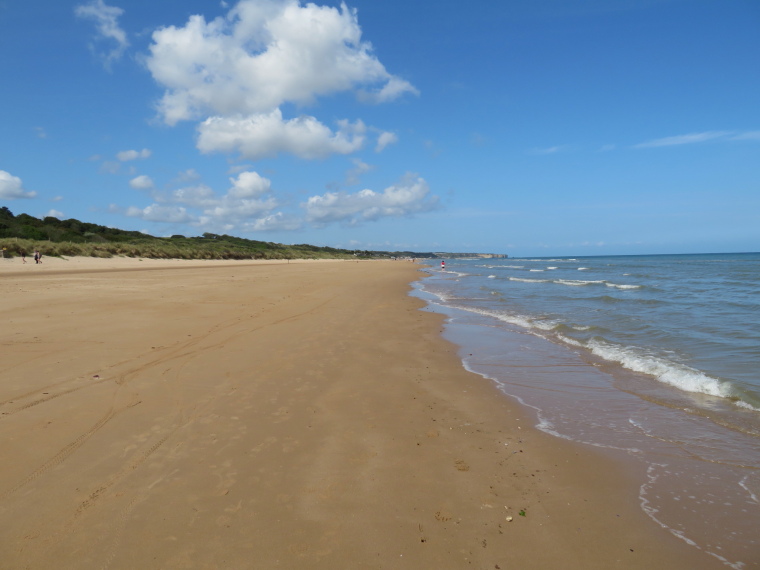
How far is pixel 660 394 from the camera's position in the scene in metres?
6.10

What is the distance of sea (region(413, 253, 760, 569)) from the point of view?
330 centimetres

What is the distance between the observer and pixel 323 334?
9727mm

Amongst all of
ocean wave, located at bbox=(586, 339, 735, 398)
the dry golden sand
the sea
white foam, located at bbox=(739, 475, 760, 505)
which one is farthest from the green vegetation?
white foam, located at bbox=(739, 475, 760, 505)

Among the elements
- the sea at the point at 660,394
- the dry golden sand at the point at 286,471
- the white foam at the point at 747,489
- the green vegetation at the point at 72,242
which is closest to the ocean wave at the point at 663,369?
the sea at the point at 660,394

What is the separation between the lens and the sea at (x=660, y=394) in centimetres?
330

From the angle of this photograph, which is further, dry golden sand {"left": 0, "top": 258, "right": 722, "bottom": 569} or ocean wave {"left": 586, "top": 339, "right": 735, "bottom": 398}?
ocean wave {"left": 586, "top": 339, "right": 735, "bottom": 398}

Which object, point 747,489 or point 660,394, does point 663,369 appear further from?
point 747,489

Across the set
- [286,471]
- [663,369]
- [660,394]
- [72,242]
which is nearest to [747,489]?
[660,394]

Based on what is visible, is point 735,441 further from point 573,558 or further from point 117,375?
point 117,375

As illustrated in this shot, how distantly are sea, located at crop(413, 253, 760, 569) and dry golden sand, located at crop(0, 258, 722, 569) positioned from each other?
1.04 feet

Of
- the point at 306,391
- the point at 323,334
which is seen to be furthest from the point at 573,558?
the point at 323,334


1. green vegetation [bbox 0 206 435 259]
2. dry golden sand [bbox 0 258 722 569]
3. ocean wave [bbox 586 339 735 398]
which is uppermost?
green vegetation [bbox 0 206 435 259]

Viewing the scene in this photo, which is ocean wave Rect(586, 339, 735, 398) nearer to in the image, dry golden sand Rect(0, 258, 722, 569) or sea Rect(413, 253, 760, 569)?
sea Rect(413, 253, 760, 569)

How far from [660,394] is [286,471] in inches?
215
